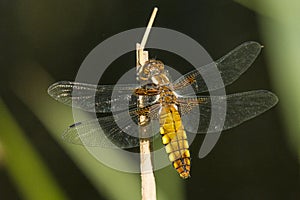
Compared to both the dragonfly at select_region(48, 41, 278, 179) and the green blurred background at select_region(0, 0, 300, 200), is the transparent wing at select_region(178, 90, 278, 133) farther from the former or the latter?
the green blurred background at select_region(0, 0, 300, 200)

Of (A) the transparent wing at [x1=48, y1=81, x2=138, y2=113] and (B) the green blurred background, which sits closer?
(A) the transparent wing at [x1=48, y1=81, x2=138, y2=113]

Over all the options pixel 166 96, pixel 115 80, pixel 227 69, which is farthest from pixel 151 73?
pixel 115 80

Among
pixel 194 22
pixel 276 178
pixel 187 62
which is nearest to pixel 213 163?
pixel 276 178

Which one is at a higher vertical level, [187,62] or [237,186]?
[187,62]

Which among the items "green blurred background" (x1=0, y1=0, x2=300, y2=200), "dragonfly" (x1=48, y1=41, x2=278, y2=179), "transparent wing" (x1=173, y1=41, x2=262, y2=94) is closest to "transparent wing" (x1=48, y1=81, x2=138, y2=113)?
"dragonfly" (x1=48, y1=41, x2=278, y2=179)

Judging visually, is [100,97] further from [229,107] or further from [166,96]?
[229,107]

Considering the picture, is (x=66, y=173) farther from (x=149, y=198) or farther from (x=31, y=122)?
(x=149, y=198)
